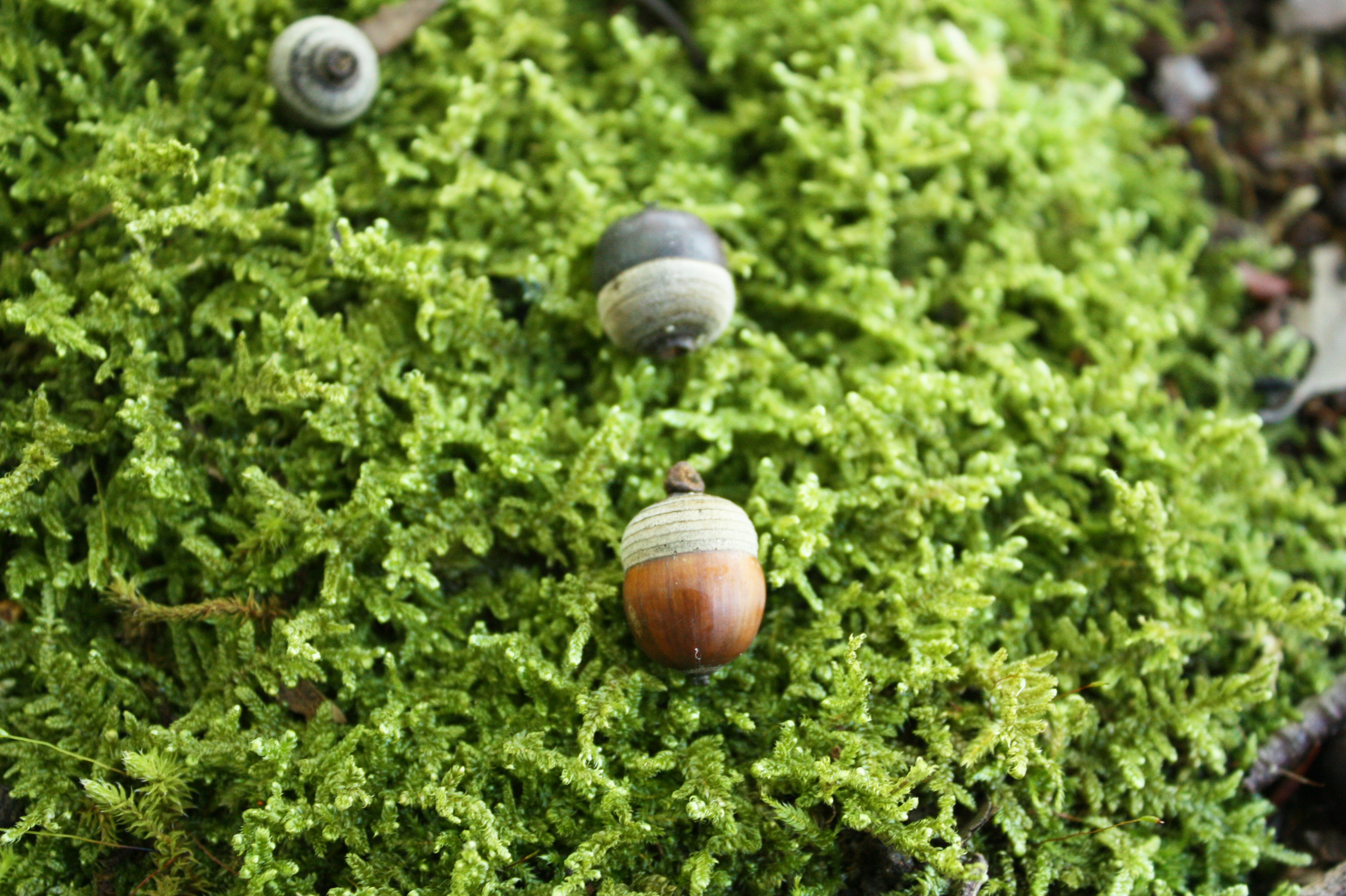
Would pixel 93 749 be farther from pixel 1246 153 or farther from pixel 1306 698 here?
pixel 1246 153

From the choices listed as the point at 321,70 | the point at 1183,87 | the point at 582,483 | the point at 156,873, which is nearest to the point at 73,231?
the point at 321,70

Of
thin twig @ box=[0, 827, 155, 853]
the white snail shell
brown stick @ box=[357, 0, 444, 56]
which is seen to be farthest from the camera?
brown stick @ box=[357, 0, 444, 56]

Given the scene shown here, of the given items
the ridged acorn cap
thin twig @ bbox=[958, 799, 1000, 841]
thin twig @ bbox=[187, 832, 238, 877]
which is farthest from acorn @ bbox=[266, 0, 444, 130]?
thin twig @ bbox=[958, 799, 1000, 841]

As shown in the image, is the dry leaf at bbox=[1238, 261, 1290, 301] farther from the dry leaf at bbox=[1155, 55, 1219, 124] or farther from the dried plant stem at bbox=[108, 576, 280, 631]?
the dried plant stem at bbox=[108, 576, 280, 631]

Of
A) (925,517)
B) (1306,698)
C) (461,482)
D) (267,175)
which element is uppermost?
(267,175)

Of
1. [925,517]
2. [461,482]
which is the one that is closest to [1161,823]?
[925,517]

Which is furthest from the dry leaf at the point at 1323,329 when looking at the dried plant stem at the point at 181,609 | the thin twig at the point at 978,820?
the dried plant stem at the point at 181,609
